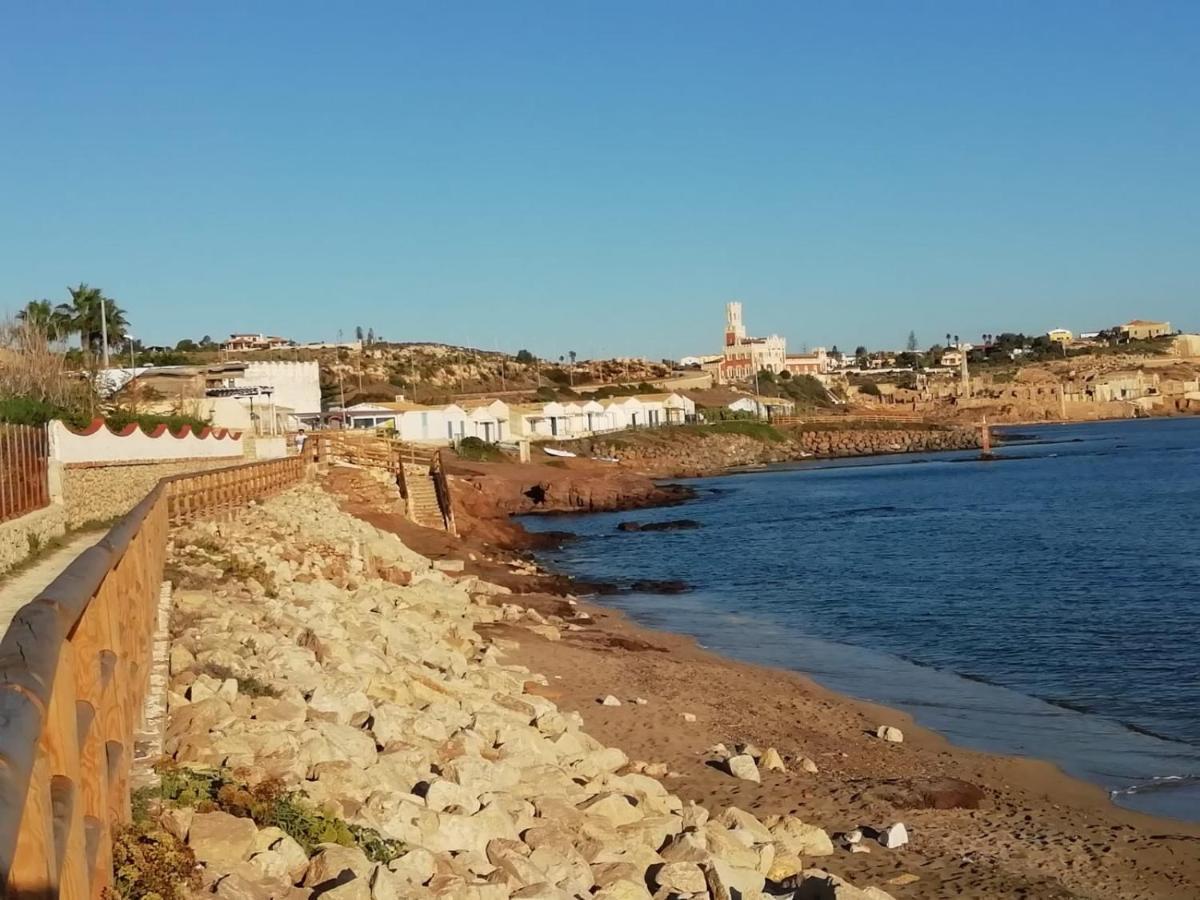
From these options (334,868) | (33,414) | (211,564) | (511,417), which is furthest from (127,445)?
(511,417)

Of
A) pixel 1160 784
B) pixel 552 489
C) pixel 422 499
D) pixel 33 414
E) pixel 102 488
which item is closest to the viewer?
pixel 1160 784

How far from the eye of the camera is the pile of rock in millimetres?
6707

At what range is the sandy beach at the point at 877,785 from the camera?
1112 centimetres

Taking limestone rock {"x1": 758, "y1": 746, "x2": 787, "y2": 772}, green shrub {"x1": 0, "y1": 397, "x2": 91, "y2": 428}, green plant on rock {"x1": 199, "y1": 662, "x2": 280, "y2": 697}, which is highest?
green shrub {"x1": 0, "y1": 397, "x2": 91, "y2": 428}

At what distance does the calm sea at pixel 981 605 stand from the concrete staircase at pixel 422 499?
16.3 feet

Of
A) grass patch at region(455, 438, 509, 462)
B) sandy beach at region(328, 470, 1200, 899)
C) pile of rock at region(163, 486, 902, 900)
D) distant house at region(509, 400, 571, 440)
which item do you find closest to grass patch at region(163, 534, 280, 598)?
pile of rock at region(163, 486, 902, 900)

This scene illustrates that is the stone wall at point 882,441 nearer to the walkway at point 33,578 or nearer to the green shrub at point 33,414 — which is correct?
the green shrub at point 33,414

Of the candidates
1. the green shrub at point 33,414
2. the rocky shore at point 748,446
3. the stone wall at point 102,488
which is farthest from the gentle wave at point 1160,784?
the rocky shore at point 748,446

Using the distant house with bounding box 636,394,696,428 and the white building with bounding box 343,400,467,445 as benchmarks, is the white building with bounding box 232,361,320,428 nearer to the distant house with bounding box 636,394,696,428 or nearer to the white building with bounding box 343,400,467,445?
the white building with bounding box 343,400,467,445

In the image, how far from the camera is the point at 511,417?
336 feet

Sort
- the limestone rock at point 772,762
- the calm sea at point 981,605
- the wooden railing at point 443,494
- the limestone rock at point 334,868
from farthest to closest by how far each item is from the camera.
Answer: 1. the wooden railing at point 443,494
2. the calm sea at point 981,605
3. the limestone rock at point 772,762
4. the limestone rock at point 334,868

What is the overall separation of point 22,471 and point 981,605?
21398mm

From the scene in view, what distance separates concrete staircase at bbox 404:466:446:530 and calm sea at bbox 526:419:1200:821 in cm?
495

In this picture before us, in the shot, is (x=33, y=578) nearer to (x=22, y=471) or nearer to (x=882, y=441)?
(x=22, y=471)
